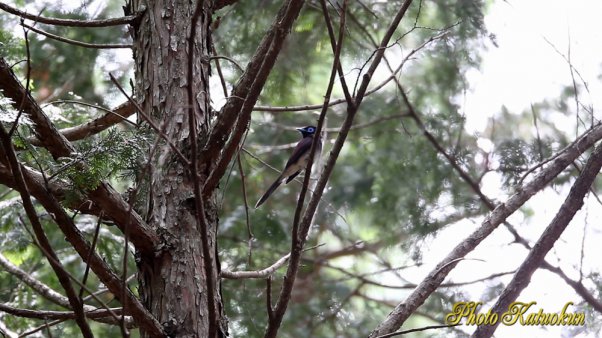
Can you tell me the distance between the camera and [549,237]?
3.19 metres

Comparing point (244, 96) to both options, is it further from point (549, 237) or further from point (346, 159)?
point (346, 159)

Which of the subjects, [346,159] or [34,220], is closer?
[34,220]

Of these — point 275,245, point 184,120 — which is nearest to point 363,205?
point 275,245

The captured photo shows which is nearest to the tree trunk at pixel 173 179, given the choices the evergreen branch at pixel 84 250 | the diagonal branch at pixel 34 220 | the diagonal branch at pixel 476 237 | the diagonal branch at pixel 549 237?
the evergreen branch at pixel 84 250

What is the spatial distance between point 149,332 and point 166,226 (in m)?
0.46

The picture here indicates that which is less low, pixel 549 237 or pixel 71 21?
pixel 71 21

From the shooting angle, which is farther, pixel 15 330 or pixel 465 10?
pixel 465 10

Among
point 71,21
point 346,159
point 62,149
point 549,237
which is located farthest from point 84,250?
point 346,159

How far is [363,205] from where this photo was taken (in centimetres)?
871

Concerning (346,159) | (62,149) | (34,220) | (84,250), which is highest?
(346,159)

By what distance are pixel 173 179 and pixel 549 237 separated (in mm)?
1605

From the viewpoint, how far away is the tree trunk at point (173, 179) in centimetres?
280

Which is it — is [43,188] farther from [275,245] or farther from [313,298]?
[313,298]

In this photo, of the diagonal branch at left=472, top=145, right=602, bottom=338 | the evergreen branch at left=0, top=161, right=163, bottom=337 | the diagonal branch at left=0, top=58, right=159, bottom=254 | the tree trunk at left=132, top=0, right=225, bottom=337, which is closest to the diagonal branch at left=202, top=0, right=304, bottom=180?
the tree trunk at left=132, top=0, right=225, bottom=337
